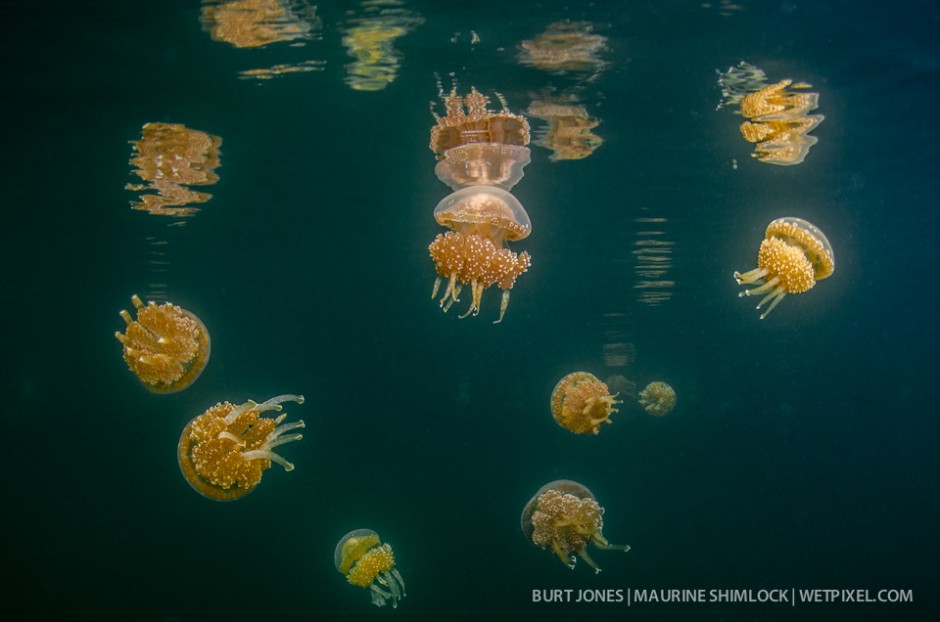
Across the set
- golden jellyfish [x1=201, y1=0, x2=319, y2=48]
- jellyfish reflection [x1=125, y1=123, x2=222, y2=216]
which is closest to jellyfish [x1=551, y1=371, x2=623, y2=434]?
golden jellyfish [x1=201, y1=0, x2=319, y2=48]

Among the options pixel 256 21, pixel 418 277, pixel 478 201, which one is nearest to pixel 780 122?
pixel 478 201

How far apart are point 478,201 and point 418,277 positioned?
11.3 m

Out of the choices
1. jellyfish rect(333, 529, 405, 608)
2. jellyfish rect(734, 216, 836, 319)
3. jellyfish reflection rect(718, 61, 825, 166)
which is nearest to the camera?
jellyfish rect(734, 216, 836, 319)

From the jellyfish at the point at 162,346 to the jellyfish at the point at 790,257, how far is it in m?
5.97

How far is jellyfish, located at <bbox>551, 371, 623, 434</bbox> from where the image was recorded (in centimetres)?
779

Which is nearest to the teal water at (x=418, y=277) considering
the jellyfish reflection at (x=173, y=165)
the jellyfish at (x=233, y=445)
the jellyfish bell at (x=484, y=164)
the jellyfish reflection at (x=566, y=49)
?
the jellyfish reflection at (x=566, y=49)

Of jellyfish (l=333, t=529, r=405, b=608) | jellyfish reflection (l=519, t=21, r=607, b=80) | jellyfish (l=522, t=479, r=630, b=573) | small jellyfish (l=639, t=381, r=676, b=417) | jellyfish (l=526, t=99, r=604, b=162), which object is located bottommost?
small jellyfish (l=639, t=381, r=676, b=417)

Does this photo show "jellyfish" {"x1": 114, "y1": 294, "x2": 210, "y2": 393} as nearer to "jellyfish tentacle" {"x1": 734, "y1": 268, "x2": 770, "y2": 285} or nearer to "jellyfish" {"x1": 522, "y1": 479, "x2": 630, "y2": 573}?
"jellyfish" {"x1": 522, "y1": 479, "x2": 630, "y2": 573}

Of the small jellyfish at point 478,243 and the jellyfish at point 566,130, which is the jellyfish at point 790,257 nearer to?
the small jellyfish at point 478,243

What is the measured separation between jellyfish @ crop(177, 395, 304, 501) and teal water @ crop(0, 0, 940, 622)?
11.4 feet

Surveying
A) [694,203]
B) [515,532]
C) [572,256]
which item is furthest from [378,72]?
[515,532]

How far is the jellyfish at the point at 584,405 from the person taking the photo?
779cm

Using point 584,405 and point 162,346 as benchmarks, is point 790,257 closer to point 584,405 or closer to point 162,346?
point 584,405

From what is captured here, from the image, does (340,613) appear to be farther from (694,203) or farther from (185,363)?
(694,203)
